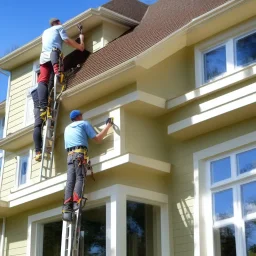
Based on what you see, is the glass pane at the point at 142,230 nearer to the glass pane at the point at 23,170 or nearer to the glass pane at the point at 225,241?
the glass pane at the point at 225,241

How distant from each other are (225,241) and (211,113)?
204cm

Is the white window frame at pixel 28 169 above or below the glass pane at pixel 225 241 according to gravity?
above

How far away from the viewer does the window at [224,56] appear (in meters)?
9.91

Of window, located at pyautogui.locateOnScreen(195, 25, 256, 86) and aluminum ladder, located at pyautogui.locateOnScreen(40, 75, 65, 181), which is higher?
window, located at pyautogui.locateOnScreen(195, 25, 256, 86)

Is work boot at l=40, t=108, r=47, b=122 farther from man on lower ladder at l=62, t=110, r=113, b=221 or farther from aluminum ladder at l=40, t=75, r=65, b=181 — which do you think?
man on lower ladder at l=62, t=110, r=113, b=221

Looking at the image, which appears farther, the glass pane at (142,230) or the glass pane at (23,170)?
the glass pane at (23,170)

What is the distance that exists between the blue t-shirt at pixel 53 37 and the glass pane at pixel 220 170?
4.36 m

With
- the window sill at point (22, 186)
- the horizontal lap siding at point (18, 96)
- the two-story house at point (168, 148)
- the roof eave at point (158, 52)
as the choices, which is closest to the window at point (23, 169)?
the window sill at point (22, 186)

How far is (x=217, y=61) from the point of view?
34.2 feet

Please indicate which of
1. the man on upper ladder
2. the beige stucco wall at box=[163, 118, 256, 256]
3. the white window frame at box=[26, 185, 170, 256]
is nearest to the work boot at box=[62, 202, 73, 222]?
the white window frame at box=[26, 185, 170, 256]

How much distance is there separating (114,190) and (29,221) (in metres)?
2.81

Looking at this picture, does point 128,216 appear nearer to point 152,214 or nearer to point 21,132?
point 152,214

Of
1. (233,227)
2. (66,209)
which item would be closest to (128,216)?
(66,209)

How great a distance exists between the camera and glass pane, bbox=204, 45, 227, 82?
10258mm
